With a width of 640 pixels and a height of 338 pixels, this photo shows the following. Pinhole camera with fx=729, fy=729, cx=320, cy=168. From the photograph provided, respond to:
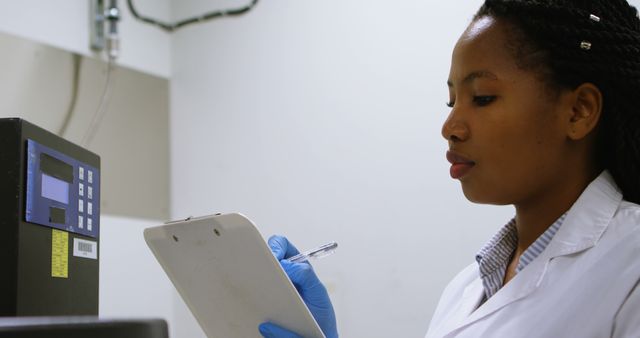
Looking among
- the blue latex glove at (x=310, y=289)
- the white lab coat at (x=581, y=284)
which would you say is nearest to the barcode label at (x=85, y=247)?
the blue latex glove at (x=310, y=289)

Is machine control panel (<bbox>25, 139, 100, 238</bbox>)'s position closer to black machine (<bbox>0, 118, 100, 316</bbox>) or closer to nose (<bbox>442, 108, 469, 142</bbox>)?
black machine (<bbox>0, 118, 100, 316</bbox>)

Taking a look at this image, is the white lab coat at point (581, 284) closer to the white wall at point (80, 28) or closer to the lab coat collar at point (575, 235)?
the lab coat collar at point (575, 235)

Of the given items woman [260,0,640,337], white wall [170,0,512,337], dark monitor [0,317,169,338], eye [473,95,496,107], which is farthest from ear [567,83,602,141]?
white wall [170,0,512,337]

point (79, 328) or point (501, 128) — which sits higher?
point (501, 128)

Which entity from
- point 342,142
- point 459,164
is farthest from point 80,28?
point 459,164

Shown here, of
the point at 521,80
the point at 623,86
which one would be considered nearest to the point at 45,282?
the point at 521,80

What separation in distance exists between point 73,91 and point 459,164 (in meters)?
1.49

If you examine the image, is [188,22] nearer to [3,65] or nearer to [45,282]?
[3,65]

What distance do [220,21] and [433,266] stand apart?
110 centimetres

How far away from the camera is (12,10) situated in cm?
201

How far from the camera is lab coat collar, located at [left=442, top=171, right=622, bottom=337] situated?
935 mm

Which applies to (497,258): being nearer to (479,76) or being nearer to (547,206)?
(547,206)

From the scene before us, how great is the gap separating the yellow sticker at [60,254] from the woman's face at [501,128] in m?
0.54

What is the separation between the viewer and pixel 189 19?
246 centimetres
